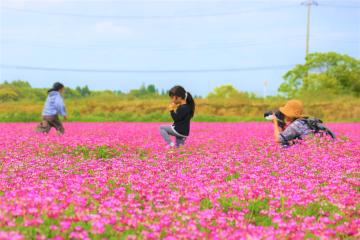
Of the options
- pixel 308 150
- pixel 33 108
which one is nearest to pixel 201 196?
pixel 308 150

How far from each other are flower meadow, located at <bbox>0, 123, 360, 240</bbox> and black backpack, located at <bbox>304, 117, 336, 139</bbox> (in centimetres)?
136

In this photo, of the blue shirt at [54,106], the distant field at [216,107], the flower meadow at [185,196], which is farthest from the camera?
the distant field at [216,107]

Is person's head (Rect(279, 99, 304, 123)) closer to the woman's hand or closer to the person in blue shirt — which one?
the woman's hand

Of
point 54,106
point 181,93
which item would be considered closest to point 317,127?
point 181,93

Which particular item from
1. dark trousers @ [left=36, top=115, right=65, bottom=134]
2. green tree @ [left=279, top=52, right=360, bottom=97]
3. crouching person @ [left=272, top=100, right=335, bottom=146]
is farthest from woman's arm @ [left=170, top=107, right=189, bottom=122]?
green tree @ [left=279, top=52, right=360, bottom=97]

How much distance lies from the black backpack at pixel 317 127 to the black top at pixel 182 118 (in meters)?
2.72

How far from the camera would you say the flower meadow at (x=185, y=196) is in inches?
182

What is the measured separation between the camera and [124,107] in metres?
45.8

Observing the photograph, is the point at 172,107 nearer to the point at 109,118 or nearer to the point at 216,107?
the point at 109,118

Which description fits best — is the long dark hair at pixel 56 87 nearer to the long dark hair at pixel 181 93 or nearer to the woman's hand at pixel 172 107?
the woman's hand at pixel 172 107

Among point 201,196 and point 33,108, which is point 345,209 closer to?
point 201,196

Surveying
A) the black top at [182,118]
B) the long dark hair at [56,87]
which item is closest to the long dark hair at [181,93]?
the black top at [182,118]

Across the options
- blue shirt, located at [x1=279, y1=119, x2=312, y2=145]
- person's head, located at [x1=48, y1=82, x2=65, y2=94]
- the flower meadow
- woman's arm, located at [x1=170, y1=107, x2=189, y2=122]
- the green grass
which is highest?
person's head, located at [x1=48, y1=82, x2=65, y2=94]

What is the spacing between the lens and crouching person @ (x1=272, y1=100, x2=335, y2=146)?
1092cm
